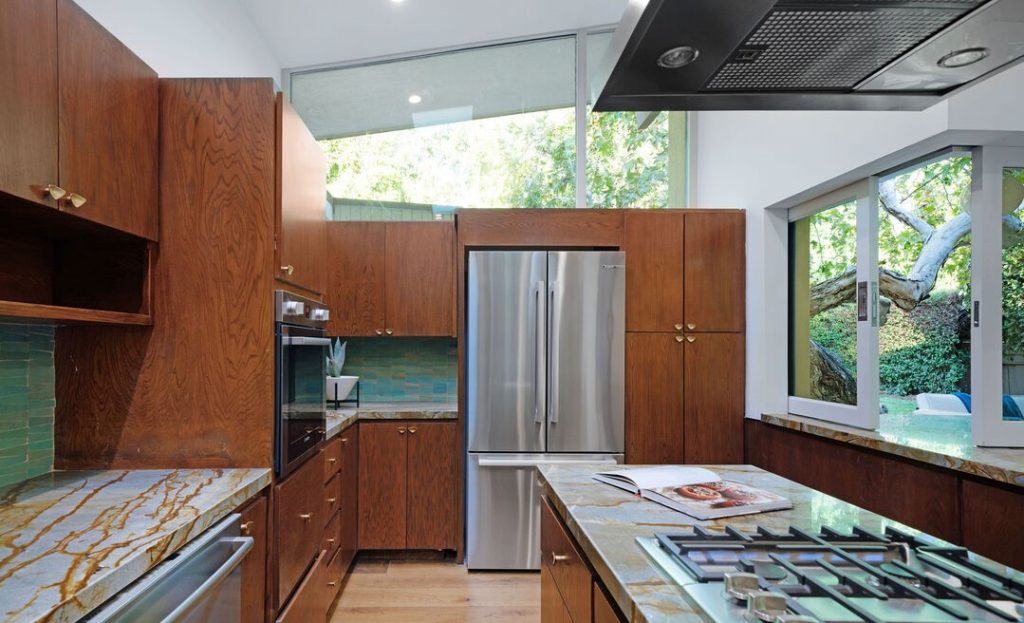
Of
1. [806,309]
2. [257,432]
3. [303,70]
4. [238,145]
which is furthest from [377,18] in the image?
[806,309]

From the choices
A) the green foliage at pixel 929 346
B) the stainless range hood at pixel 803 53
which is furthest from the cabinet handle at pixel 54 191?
the green foliage at pixel 929 346

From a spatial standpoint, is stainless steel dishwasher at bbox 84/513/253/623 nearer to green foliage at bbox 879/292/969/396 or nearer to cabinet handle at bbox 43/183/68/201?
cabinet handle at bbox 43/183/68/201

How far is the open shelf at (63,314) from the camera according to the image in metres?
1.22

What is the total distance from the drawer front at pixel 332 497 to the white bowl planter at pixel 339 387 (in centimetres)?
85

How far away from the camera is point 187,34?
2.65 m

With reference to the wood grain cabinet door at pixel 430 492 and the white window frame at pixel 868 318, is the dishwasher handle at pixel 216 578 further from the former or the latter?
the white window frame at pixel 868 318

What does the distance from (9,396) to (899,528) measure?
233cm

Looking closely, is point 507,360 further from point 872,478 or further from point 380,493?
point 872,478

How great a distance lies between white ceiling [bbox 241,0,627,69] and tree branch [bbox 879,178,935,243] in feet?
7.76

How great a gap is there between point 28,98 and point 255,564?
1.37m

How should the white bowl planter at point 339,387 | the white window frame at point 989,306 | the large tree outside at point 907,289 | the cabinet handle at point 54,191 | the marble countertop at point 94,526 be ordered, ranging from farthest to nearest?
the white bowl planter at point 339,387 → the large tree outside at point 907,289 → the white window frame at point 989,306 → the cabinet handle at point 54,191 → the marble countertop at point 94,526

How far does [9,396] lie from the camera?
170 cm

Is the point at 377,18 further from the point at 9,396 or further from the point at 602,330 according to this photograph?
the point at 9,396

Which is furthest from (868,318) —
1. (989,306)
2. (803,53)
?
(803,53)
